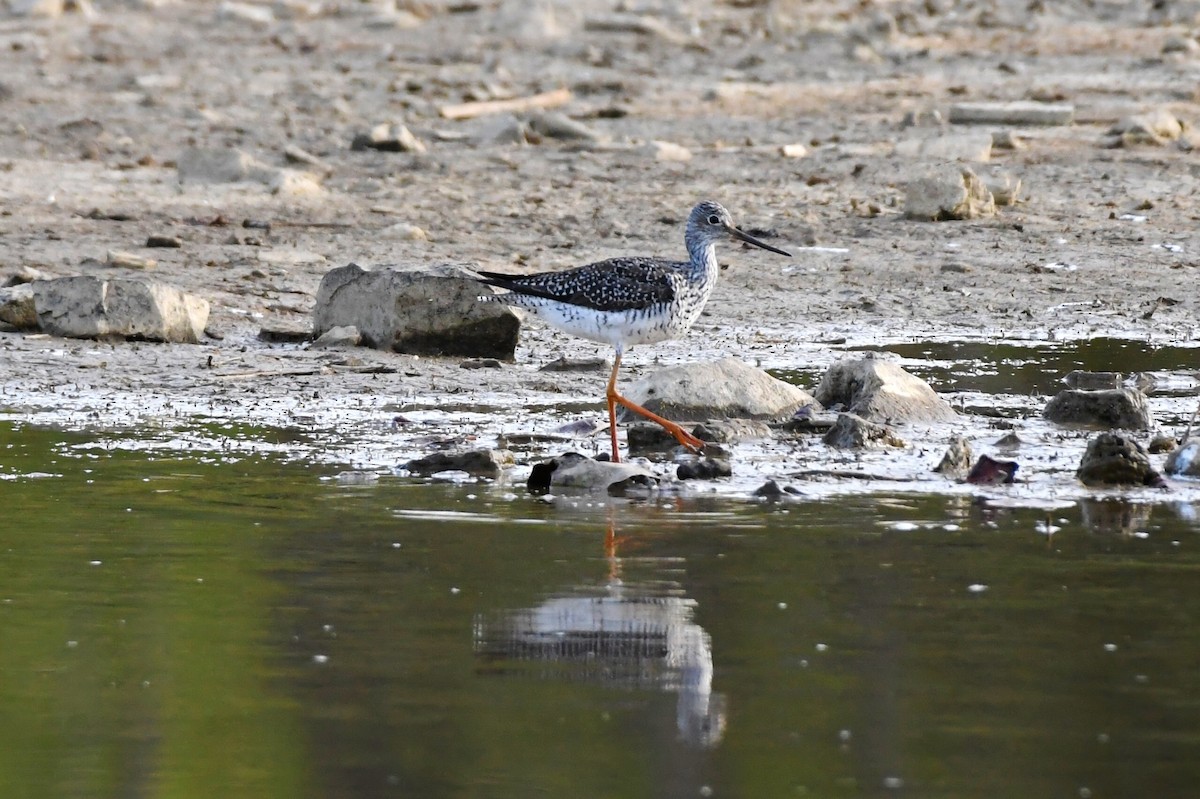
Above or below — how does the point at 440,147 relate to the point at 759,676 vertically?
above

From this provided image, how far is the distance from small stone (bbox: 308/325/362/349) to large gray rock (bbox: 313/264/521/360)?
46mm

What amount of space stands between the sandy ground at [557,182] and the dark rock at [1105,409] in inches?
71.1

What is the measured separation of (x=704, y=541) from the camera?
698 centimetres

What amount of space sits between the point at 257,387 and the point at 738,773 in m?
5.86

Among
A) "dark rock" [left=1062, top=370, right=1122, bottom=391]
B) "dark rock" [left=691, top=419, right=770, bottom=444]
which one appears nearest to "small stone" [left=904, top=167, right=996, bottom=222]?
"dark rock" [left=1062, top=370, right=1122, bottom=391]

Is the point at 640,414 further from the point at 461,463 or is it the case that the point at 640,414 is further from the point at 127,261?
the point at 127,261

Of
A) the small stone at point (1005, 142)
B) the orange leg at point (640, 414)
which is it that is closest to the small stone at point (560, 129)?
the small stone at point (1005, 142)

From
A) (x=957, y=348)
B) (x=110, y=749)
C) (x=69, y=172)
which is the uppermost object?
(x=69, y=172)

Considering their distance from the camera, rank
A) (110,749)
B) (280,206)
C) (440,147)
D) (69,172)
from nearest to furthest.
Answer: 1. (110,749)
2. (280,206)
3. (69,172)
4. (440,147)

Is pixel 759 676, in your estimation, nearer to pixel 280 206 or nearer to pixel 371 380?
pixel 371 380

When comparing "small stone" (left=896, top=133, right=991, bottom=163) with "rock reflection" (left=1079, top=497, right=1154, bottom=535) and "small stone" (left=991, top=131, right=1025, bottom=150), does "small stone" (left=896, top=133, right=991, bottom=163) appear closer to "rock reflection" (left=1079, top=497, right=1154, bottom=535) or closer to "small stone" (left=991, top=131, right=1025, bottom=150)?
"small stone" (left=991, top=131, right=1025, bottom=150)

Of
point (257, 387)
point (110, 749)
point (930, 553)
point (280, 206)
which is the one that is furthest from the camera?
point (280, 206)

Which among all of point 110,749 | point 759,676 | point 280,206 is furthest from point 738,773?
point 280,206

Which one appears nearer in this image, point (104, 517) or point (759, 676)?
point (759, 676)
